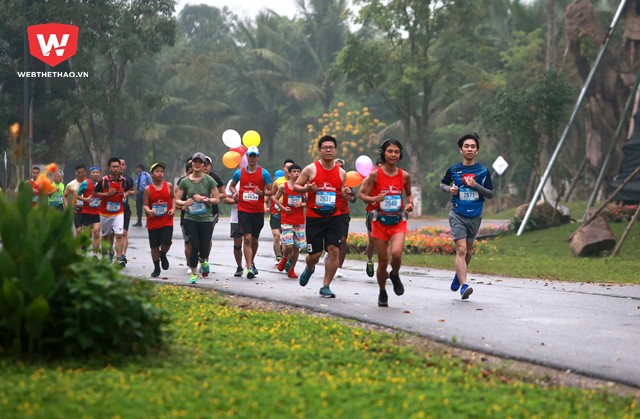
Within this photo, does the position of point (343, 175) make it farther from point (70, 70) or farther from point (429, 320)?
point (70, 70)

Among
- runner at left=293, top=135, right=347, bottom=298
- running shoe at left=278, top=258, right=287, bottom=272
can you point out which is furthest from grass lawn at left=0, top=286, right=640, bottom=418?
running shoe at left=278, top=258, right=287, bottom=272

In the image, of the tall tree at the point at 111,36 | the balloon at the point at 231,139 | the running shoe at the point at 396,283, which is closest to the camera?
the running shoe at the point at 396,283

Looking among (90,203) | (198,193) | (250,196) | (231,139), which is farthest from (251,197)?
(231,139)

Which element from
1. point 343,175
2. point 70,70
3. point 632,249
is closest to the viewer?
point 343,175

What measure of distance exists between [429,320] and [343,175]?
2.70 m

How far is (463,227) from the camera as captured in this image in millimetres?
13398

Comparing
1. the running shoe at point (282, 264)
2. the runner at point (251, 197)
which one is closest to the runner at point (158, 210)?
the runner at point (251, 197)

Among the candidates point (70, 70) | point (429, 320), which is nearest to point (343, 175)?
point (429, 320)

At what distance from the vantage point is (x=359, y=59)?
159 feet

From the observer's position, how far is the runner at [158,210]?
16031 millimetres

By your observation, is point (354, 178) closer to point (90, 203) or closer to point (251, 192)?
point (251, 192)

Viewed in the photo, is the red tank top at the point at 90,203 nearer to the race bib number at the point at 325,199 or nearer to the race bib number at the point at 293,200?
the race bib number at the point at 293,200

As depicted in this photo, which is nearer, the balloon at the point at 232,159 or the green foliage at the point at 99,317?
the green foliage at the point at 99,317

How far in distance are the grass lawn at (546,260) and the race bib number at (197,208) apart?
19.6ft
